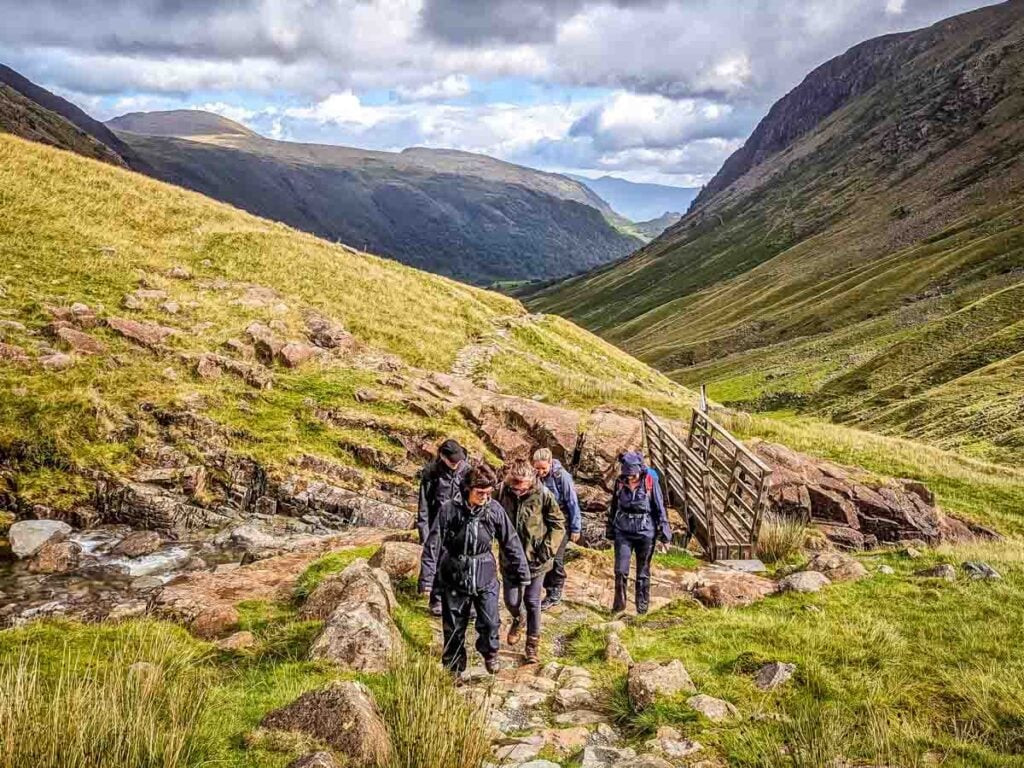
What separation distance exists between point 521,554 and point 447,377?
13835 mm

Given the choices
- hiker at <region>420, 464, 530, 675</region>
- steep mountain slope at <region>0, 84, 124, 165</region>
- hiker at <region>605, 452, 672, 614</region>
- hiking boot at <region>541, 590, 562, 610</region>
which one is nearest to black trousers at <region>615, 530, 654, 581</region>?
hiker at <region>605, 452, 672, 614</region>

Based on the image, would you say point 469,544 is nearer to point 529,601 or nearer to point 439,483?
point 529,601

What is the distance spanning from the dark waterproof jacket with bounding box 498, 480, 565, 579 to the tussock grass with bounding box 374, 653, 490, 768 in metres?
3.20

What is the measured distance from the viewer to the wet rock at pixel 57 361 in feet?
54.0

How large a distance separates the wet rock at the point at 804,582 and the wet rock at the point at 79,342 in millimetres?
17446

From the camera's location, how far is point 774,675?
7.43 meters

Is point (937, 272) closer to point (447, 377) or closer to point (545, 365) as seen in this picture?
point (545, 365)

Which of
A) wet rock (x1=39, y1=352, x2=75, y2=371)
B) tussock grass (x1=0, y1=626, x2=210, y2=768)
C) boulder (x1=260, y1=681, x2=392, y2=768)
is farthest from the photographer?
wet rock (x1=39, y1=352, x2=75, y2=371)

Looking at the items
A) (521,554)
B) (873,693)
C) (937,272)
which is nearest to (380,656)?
(521,554)

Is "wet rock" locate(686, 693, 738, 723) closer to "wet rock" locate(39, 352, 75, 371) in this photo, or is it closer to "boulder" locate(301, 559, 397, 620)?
"boulder" locate(301, 559, 397, 620)

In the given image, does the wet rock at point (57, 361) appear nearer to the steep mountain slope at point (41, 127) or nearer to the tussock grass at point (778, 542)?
the tussock grass at point (778, 542)

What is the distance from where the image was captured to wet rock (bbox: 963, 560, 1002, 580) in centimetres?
1110

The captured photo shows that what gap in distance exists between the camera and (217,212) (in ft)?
110

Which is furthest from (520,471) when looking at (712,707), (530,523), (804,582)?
(804,582)
